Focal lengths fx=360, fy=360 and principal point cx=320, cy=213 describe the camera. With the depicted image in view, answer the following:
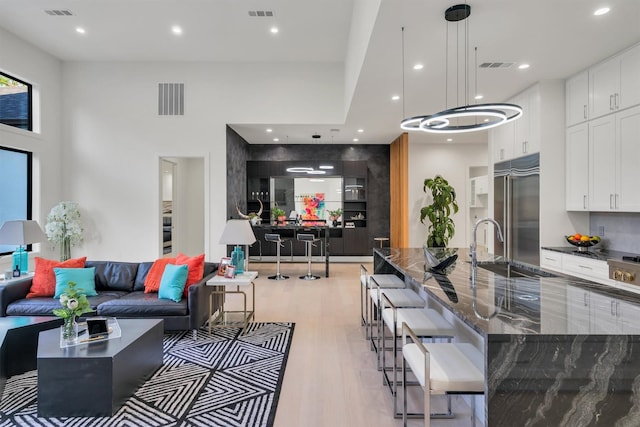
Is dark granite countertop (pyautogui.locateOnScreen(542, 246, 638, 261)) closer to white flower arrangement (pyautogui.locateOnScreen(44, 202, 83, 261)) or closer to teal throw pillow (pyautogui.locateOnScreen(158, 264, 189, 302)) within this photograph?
teal throw pillow (pyautogui.locateOnScreen(158, 264, 189, 302))

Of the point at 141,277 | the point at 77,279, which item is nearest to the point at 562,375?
the point at 141,277

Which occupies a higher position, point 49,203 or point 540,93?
point 540,93

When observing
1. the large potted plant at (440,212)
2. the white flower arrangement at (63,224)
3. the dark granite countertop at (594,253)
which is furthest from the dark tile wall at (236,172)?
the dark granite countertop at (594,253)

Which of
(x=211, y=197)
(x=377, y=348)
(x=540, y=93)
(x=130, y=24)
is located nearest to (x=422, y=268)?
(x=377, y=348)

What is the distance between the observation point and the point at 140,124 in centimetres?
715

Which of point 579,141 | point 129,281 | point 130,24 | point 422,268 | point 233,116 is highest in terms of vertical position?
point 130,24

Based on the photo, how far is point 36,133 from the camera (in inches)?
256

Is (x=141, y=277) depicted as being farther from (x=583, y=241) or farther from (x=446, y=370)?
(x=583, y=241)

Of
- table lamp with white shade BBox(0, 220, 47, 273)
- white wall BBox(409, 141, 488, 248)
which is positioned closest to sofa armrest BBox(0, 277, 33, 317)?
table lamp with white shade BBox(0, 220, 47, 273)

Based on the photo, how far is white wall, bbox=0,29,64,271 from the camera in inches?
234

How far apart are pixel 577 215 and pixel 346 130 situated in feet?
14.9

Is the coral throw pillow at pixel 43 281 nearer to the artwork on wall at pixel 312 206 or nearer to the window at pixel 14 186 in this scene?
the window at pixel 14 186

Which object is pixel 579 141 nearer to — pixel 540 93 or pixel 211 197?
pixel 540 93

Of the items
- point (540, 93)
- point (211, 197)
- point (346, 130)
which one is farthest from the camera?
point (346, 130)
